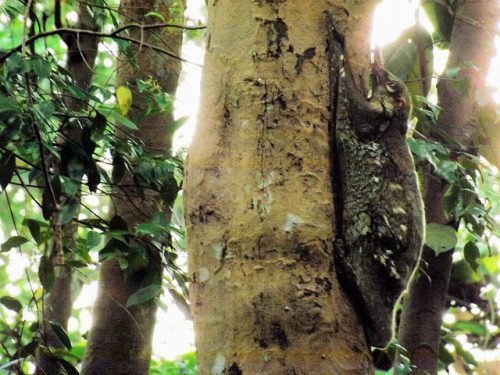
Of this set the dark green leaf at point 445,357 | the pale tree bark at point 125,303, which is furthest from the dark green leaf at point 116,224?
the dark green leaf at point 445,357

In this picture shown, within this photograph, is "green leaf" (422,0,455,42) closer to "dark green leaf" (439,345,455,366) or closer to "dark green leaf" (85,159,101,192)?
"dark green leaf" (439,345,455,366)

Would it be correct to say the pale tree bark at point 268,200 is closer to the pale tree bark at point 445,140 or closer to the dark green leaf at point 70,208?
the dark green leaf at point 70,208

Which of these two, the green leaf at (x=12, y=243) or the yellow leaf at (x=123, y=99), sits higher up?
the yellow leaf at (x=123, y=99)

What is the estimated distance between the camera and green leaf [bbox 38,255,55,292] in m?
2.75

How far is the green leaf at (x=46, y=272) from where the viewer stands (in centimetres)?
275

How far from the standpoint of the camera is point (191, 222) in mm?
2023

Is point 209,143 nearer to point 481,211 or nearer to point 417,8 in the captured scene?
point 481,211

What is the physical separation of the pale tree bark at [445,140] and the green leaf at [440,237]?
8.2 inches

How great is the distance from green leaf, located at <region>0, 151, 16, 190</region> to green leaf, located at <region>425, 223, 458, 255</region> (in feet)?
5.66

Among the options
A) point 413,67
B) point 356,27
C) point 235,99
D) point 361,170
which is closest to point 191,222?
→ point 235,99

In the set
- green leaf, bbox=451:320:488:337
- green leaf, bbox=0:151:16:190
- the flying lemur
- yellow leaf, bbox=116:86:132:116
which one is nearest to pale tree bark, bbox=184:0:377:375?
the flying lemur

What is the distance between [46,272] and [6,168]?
0.41 metres

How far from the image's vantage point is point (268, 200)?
6.39 ft

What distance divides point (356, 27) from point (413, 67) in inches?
60.0
